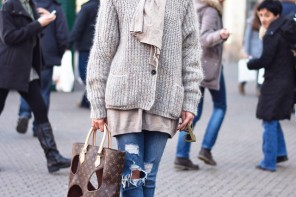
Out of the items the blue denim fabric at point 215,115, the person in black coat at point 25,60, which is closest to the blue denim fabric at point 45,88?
the person in black coat at point 25,60

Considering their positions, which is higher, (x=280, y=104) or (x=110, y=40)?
(x=110, y=40)

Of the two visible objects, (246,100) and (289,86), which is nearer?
(289,86)

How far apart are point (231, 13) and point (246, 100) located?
917 cm

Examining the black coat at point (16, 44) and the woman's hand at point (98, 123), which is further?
the black coat at point (16, 44)

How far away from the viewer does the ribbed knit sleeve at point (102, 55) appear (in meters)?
4.17

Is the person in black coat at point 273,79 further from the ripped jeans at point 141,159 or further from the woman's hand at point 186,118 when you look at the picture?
the ripped jeans at point 141,159

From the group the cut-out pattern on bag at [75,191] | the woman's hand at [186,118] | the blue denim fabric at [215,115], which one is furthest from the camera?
the blue denim fabric at [215,115]

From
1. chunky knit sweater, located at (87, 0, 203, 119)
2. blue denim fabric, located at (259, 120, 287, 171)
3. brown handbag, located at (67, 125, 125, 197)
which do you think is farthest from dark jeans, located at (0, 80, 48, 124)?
brown handbag, located at (67, 125, 125, 197)

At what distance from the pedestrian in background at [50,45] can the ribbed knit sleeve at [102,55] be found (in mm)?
4540

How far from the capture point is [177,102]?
4.23 m

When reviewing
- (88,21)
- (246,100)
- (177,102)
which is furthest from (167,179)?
(246,100)

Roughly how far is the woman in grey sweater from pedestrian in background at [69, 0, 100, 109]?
5387 millimetres

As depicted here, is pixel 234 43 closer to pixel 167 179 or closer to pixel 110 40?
pixel 167 179

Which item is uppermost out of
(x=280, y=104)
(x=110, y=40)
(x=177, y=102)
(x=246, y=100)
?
(x=110, y=40)
